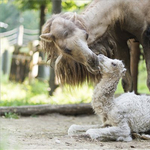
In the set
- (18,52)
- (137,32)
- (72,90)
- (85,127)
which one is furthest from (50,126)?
(18,52)

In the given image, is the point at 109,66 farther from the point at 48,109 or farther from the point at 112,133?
the point at 48,109

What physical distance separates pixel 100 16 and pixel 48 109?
213cm

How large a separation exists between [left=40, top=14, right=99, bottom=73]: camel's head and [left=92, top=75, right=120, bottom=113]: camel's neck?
23cm

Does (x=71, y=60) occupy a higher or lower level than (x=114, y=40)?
lower

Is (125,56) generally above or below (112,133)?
above

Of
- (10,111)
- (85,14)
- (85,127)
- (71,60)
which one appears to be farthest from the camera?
(10,111)

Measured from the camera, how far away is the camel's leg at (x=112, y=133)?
3750mm

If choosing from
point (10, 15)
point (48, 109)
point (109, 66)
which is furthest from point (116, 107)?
point (10, 15)

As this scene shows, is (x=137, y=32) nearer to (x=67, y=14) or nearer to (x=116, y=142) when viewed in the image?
(x=67, y=14)

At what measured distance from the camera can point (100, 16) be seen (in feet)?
16.7

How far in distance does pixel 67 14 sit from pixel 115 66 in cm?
126

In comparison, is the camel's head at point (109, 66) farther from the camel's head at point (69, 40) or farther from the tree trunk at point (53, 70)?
the tree trunk at point (53, 70)

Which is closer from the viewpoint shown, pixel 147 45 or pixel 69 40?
pixel 69 40

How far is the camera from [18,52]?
1230 centimetres
